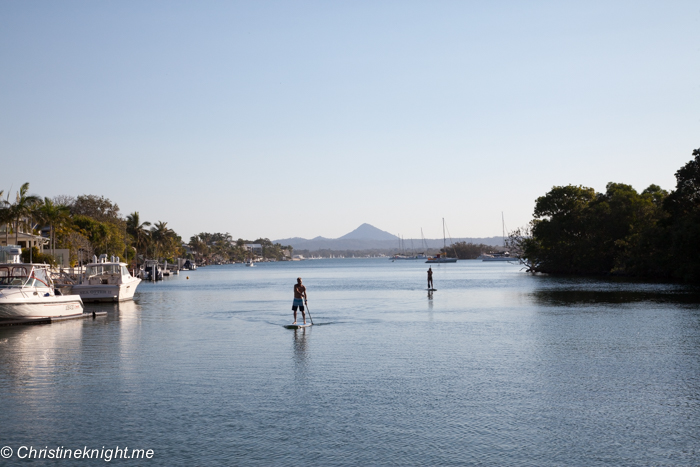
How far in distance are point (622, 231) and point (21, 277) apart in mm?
76917

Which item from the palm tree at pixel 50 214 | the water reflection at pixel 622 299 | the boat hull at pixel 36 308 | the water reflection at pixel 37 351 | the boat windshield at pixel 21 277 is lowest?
the water reflection at pixel 622 299

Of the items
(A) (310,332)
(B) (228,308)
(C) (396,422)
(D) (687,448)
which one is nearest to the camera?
(D) (687,448)

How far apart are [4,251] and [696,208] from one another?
57788 millimetres

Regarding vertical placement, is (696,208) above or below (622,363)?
above

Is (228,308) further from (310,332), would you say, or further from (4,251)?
(4,251)

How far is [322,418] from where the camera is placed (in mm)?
11766

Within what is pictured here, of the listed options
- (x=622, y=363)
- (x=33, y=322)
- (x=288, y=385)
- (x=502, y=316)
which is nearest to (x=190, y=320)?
(x=33, y=322)

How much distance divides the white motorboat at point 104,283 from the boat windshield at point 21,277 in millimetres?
11862

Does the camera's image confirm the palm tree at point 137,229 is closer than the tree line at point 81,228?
No

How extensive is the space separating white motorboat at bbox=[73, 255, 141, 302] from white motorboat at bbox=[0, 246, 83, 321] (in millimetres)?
11119

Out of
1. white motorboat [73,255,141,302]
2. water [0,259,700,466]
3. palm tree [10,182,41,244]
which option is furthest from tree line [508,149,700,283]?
palm tree [10,182,41,244]

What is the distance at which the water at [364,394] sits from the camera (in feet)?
32.9

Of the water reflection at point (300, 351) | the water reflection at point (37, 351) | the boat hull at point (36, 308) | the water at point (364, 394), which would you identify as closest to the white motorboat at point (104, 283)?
the boat hull at point (36, 308)

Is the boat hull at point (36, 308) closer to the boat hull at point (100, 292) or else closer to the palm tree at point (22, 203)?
the boat hull at point (100, 292)
